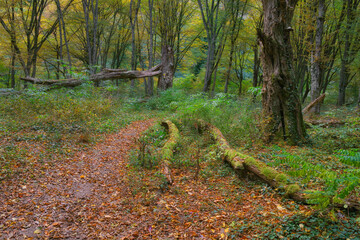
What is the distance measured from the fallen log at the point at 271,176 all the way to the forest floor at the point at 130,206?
0.15 metres

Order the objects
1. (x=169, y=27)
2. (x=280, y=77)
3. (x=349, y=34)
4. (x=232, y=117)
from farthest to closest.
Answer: (x=169, y=27)
(x=349, y=34)
(x=232, y=117)
(x=280, y=77)

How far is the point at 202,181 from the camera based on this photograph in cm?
462

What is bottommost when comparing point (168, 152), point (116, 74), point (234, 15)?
point (168, 152)

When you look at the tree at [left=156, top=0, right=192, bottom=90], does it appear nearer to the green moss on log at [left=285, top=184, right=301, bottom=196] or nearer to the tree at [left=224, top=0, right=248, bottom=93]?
the tree at [left=224, top=0, right=248, bottom=93]

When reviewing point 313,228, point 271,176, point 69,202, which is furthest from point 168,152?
point 313,228

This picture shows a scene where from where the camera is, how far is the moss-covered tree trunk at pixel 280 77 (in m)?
6.00

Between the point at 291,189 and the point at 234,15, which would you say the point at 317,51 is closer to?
the point at 234,15

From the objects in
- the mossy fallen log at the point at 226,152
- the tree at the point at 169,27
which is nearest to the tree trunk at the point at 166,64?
the tree at the point at 169,27

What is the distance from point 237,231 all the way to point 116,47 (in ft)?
78.4

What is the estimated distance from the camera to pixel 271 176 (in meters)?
3.77

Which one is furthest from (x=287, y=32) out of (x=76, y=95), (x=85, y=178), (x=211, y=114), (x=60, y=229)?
(x=76, y=95)

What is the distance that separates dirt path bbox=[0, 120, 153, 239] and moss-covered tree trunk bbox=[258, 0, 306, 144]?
4.65 metres

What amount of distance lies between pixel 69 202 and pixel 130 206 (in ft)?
3.96

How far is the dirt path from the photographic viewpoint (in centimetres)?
313
